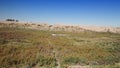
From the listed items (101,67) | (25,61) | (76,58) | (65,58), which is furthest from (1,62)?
(101,67)

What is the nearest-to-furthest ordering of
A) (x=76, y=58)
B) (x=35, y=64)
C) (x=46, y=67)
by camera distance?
(x=46, y=67) < (x=35, y=64) < (x=76, y=58)

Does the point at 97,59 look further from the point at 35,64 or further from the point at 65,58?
the point at 35,64

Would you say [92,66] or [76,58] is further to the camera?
[76,58]

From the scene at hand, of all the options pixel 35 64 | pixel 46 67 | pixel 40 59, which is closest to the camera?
pixel 46 67

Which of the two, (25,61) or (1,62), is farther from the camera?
(25,61)

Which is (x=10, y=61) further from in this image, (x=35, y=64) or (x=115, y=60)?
(x=115, y=60)

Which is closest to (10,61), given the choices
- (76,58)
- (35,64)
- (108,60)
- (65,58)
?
(35,64)

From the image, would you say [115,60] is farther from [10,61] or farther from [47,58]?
[10,61]

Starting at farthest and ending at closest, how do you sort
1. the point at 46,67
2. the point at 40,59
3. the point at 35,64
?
1. the point at 40,59
2. the point at 35,64
3. the point at 46,67

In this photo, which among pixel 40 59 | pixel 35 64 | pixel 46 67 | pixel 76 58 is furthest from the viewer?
pixel 76 58
